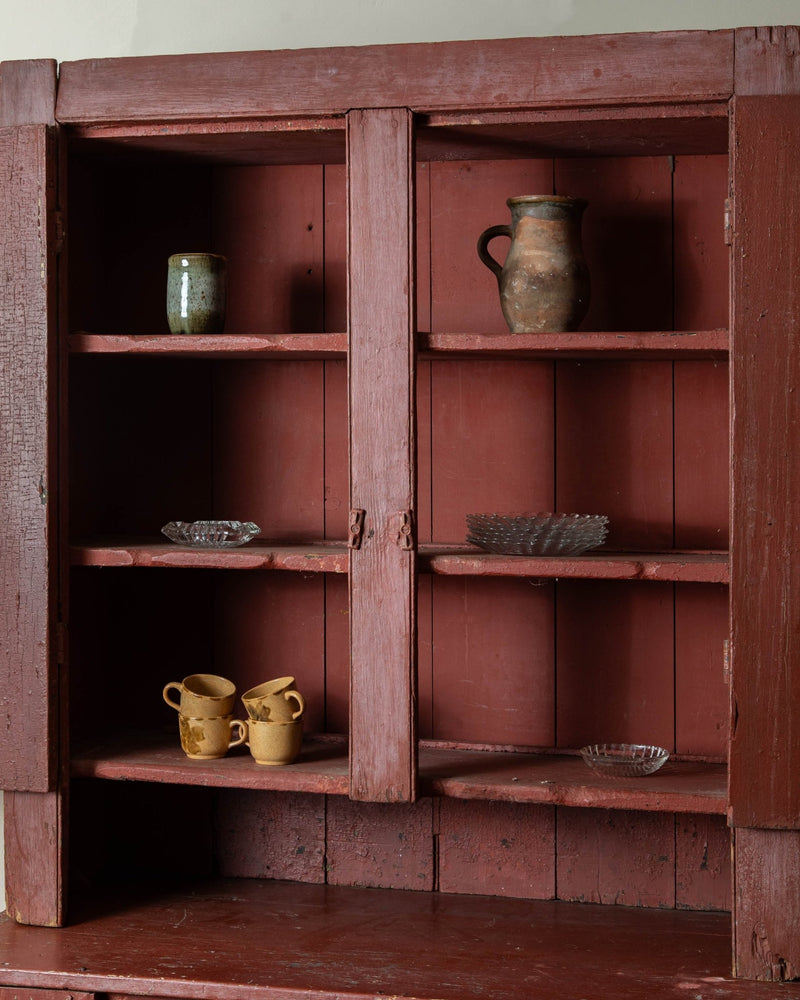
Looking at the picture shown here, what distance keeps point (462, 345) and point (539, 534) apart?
0.33 meters

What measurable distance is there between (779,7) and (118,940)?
195cm

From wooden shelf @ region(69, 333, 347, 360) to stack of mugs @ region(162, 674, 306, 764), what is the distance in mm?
578

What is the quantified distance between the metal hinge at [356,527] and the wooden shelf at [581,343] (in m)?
0.28

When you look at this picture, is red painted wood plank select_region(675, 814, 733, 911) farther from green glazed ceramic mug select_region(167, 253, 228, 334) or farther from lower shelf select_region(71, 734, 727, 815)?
green glazed ceramic mug select_region(167, 253, 228, 334)

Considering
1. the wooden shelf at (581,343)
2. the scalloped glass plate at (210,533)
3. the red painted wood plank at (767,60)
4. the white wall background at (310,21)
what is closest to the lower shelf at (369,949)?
the white wall background at (310,21)

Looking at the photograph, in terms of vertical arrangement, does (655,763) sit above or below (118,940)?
above

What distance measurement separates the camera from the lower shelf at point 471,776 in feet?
5.78

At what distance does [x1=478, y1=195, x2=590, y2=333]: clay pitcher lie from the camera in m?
1.86

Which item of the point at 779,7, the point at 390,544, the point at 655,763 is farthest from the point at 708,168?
the point at 655,763

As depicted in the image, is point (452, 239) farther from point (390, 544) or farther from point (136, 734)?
point (136, 734)

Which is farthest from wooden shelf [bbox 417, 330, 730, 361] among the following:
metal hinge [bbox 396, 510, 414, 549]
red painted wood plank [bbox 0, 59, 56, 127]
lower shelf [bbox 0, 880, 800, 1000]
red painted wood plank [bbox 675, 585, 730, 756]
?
lower shelf [bbox 0, 880, 800, 1000]

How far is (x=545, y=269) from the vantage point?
1858mm

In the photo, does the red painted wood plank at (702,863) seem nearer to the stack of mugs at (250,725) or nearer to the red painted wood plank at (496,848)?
the red painted wood plank at (496,848)

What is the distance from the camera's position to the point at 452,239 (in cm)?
211
